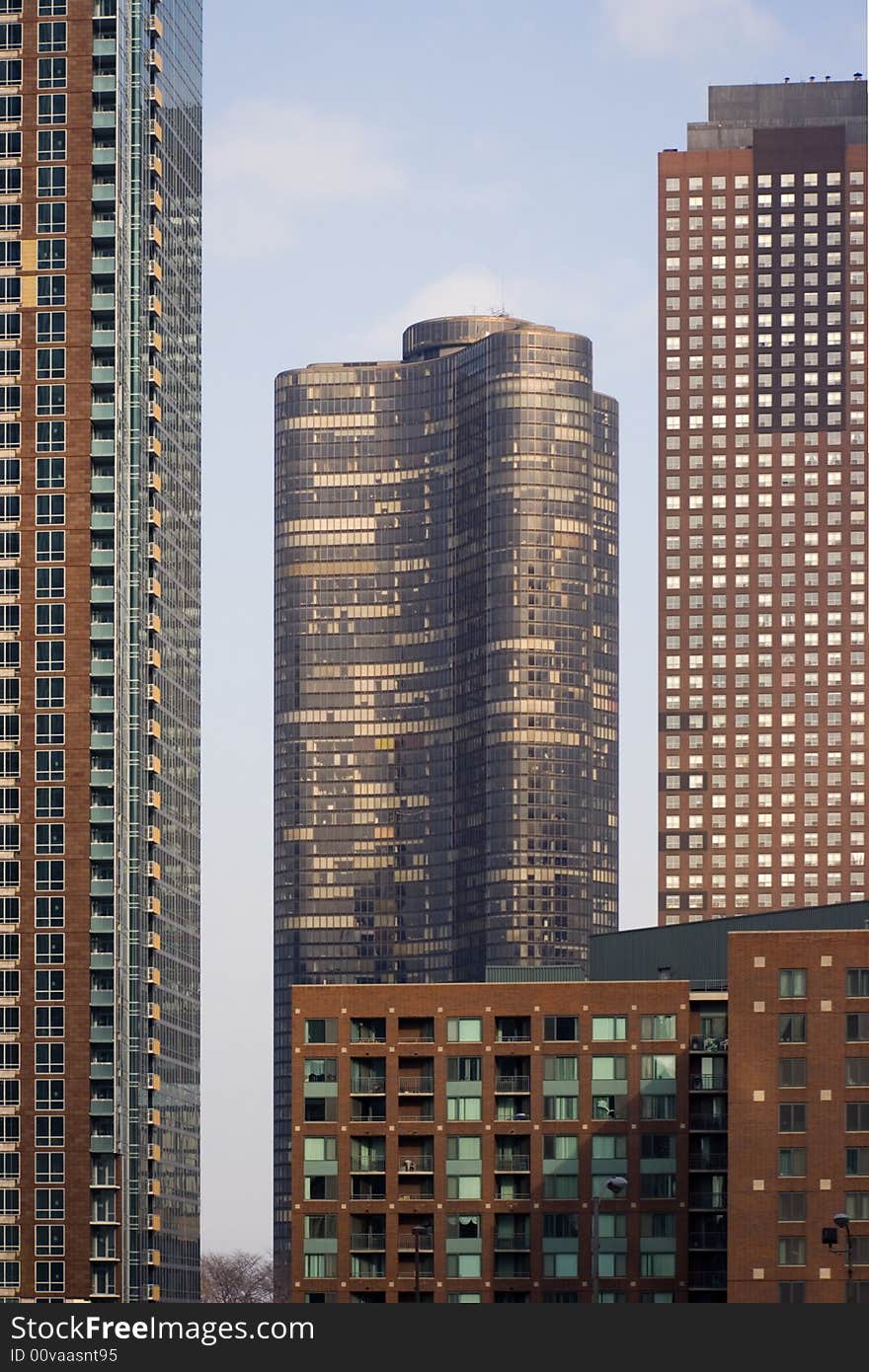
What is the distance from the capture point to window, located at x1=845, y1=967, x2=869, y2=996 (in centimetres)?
18375

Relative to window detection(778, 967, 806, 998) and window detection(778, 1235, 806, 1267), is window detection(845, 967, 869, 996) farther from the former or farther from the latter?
window detection(778, 1235, 806, 1267)

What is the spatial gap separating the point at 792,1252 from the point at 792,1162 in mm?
5727

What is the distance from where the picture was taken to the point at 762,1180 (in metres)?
182

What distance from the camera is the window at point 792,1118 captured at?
183000 mm

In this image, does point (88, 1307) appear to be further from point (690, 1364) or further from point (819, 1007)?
point (819, 1007)

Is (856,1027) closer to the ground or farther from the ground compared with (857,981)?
closer to the ground

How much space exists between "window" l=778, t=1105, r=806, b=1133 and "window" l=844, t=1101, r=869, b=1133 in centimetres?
277

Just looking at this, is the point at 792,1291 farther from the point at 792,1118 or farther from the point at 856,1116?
the point at 856,1116

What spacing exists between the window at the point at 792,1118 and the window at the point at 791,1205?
3.98 m

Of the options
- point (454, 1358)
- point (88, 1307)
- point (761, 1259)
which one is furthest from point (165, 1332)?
point (761, 1259)

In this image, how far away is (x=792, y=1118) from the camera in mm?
183250

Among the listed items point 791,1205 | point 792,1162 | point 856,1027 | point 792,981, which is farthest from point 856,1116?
point 792,981

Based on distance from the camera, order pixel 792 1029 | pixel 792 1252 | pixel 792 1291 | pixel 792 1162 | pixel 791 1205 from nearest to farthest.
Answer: pixel 792 1291, pixel 792 1252, pixel 791 1205, pixel 792 1162, pixel 792 1029

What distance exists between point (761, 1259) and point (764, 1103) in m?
9.84
